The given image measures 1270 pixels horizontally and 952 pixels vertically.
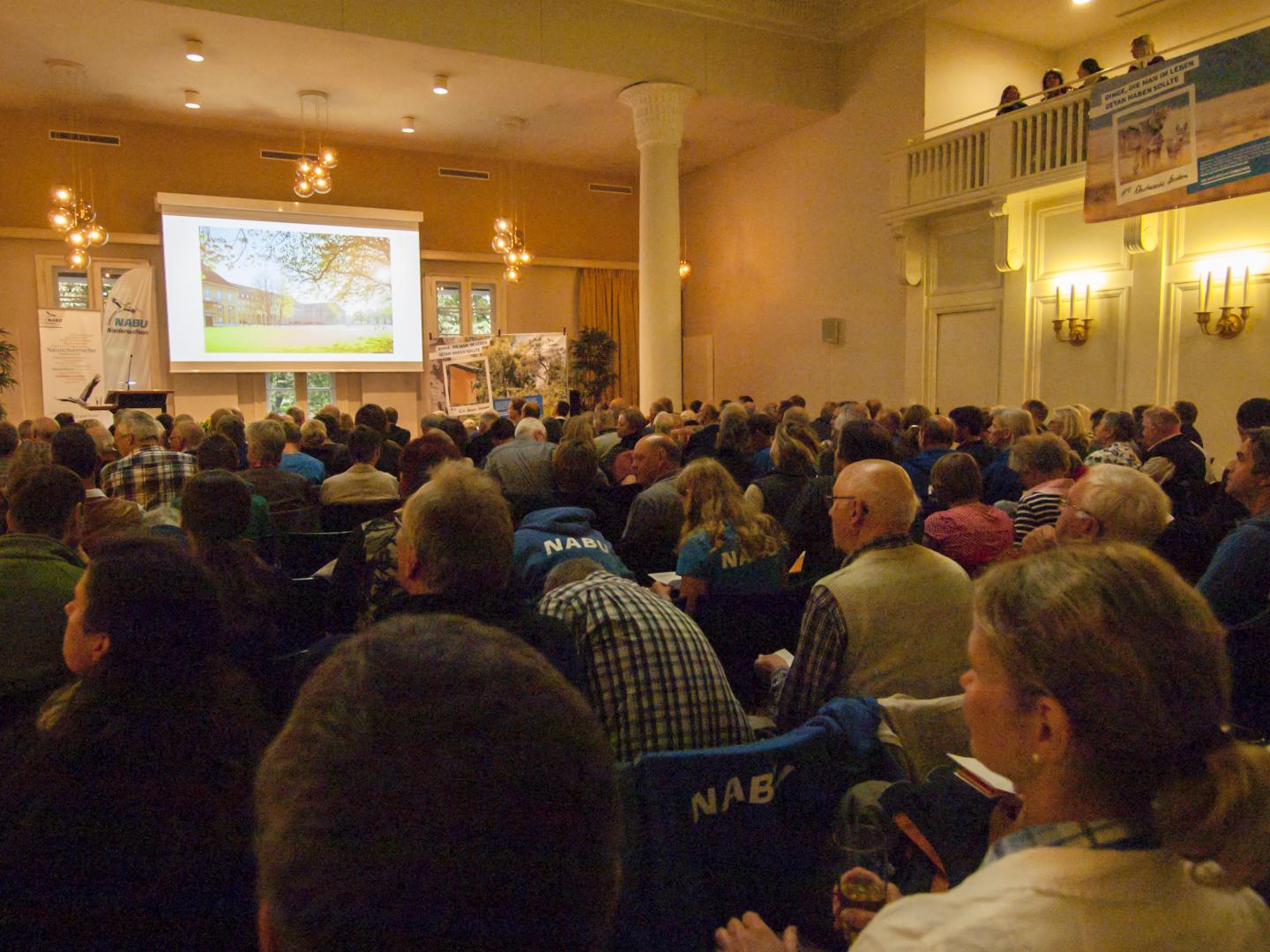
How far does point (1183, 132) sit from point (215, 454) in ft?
25.1

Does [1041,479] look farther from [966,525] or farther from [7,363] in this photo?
[7,363]

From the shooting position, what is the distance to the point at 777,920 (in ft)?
5.34

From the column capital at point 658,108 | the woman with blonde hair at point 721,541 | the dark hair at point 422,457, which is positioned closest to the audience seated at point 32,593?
the dark hair at point 422,457

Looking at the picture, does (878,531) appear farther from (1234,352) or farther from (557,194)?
(557,194)

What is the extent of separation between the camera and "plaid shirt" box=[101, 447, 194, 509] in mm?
4332

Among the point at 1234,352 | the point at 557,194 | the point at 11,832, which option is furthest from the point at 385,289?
the point at 11,832

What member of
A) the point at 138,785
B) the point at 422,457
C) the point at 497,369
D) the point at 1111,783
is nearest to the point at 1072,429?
the point at 422,457

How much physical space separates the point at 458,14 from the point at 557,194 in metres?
5.33

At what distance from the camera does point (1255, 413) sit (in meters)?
5.39

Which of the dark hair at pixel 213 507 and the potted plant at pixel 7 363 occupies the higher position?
the potted plant at pixel 7 363

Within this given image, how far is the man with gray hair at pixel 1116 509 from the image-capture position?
2.48 m

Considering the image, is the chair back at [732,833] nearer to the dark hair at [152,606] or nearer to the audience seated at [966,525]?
the dark hair at [152,606]

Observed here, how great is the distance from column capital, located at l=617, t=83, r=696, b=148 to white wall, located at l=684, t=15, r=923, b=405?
2.45 m

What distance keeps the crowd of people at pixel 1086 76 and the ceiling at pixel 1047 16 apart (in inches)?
13.2
